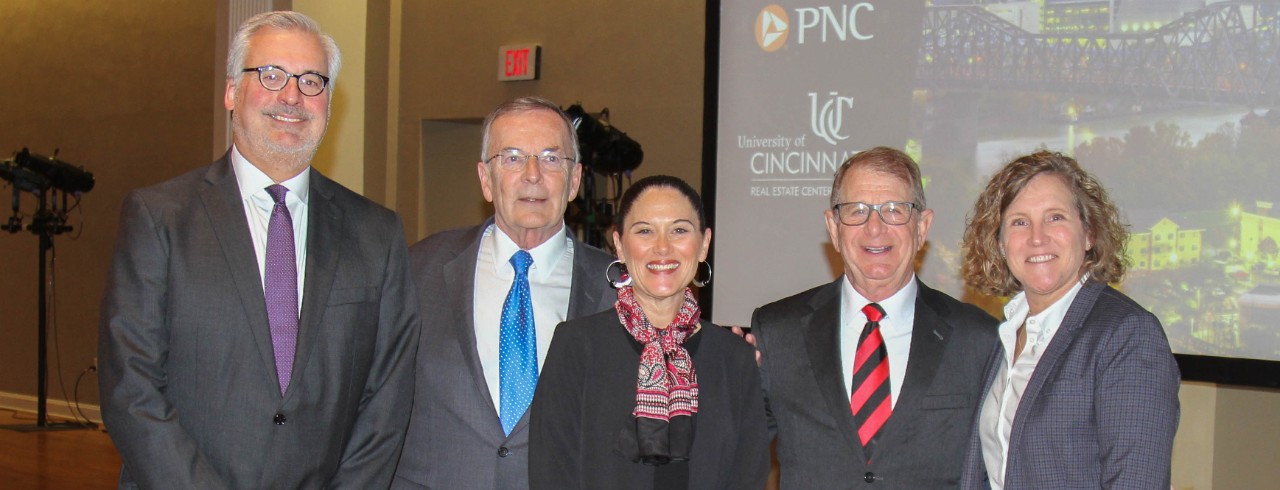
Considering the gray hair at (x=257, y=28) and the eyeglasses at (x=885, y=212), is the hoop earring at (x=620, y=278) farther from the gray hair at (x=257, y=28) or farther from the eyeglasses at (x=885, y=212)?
the gray hair at (x=257, y=28)

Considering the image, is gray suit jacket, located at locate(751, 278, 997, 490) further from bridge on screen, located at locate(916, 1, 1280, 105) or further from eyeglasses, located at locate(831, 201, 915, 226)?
bridge on screen, located at locate(916, 1, 1280, 105)

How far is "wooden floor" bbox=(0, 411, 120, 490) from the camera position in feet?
19.8

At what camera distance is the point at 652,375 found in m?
2.18

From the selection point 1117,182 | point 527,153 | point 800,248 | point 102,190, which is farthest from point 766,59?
point 102,190

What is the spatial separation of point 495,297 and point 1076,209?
1.31 meters

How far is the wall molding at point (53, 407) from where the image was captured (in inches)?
327

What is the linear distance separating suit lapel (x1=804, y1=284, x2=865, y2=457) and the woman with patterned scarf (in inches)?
8.0

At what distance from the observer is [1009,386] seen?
90.6 inches

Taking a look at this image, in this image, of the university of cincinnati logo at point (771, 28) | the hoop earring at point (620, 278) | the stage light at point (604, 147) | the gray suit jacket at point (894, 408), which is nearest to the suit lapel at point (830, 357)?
the gray suit jacket at point (894, 408)

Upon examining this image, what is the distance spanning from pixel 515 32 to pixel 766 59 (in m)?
2.22

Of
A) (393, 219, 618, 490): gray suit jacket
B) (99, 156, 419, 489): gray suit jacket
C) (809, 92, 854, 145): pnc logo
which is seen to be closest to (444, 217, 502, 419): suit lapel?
(393, 219, 618, 490): gray suit jacket

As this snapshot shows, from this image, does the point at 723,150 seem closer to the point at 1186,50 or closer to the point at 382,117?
the point at 1186,50

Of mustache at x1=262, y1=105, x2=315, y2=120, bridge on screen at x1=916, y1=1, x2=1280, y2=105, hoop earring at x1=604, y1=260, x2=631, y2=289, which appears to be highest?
bridge on screen at x1=916, y1=1, x2=1280, y2=105

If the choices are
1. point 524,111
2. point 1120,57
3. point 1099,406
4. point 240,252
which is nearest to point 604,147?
point 1120,57
